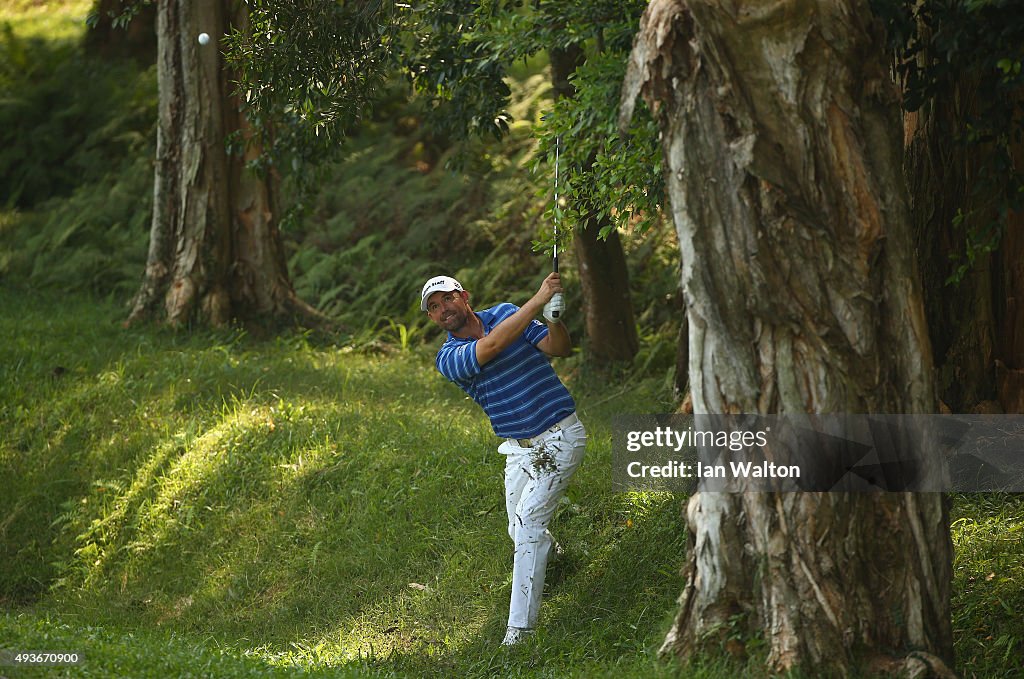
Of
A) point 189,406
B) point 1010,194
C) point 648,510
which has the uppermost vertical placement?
point 1010,194

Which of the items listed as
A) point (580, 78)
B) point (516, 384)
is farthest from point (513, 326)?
point (580, 78)

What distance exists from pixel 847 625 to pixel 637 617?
189 cm

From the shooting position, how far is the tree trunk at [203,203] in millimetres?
12805

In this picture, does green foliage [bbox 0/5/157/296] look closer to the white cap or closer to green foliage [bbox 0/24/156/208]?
green foliage [bbox 0/24/156/208]

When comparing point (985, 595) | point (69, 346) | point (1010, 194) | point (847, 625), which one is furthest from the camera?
point (69, 346)

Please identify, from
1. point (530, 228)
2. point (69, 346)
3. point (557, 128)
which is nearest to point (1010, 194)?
point (557, 128)

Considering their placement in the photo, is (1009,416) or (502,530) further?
(502,530)

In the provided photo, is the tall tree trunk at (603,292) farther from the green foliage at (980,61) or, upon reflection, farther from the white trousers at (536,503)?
the green foliage at (980,61)

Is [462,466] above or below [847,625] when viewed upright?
above

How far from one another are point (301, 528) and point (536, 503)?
9.78 ft

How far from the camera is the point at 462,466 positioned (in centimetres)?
905

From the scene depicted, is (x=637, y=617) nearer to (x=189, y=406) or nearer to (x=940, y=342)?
(x=940, y=342)

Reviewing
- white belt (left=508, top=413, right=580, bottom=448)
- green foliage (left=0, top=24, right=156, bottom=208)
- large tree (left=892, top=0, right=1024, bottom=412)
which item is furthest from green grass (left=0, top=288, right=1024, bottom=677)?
green foliage (left=0, top=24, right=156, bottom=208)

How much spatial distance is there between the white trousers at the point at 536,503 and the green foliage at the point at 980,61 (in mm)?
2286
